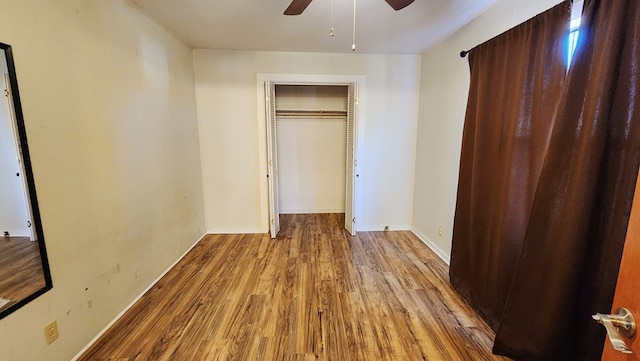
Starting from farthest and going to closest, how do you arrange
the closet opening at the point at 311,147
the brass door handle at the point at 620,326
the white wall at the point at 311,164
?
the white wall at the point at 311,164 → the closet opening at the point at 311,147 → the brass door handle at the point at 620,326

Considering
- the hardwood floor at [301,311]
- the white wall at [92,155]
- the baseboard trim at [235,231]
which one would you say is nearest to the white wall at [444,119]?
the hardwood floor at [301,311]

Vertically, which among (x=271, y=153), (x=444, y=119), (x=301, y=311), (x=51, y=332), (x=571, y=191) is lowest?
(x=301, y=311)

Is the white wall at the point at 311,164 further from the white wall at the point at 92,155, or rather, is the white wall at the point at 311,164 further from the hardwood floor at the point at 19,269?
the hardwood floor at the point at 19,269

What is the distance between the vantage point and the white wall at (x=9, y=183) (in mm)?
1222

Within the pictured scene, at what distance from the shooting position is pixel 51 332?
56.7 inches

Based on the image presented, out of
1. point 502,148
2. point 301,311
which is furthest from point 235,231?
point 502,148

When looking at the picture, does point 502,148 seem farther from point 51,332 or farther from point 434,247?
point 51,332

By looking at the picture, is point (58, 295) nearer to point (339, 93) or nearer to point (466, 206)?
point (466, 206)

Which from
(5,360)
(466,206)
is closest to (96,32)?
(5,360)

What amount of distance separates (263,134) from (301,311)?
2304 mm

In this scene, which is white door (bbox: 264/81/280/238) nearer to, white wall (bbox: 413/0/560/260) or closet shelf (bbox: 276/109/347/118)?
closet shelf (bbox: 276/109/347/118)

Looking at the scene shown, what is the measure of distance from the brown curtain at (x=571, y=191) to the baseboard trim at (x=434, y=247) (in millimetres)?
979

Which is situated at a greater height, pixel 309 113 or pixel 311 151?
pixel 309 113

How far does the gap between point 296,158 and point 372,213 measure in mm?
1646
